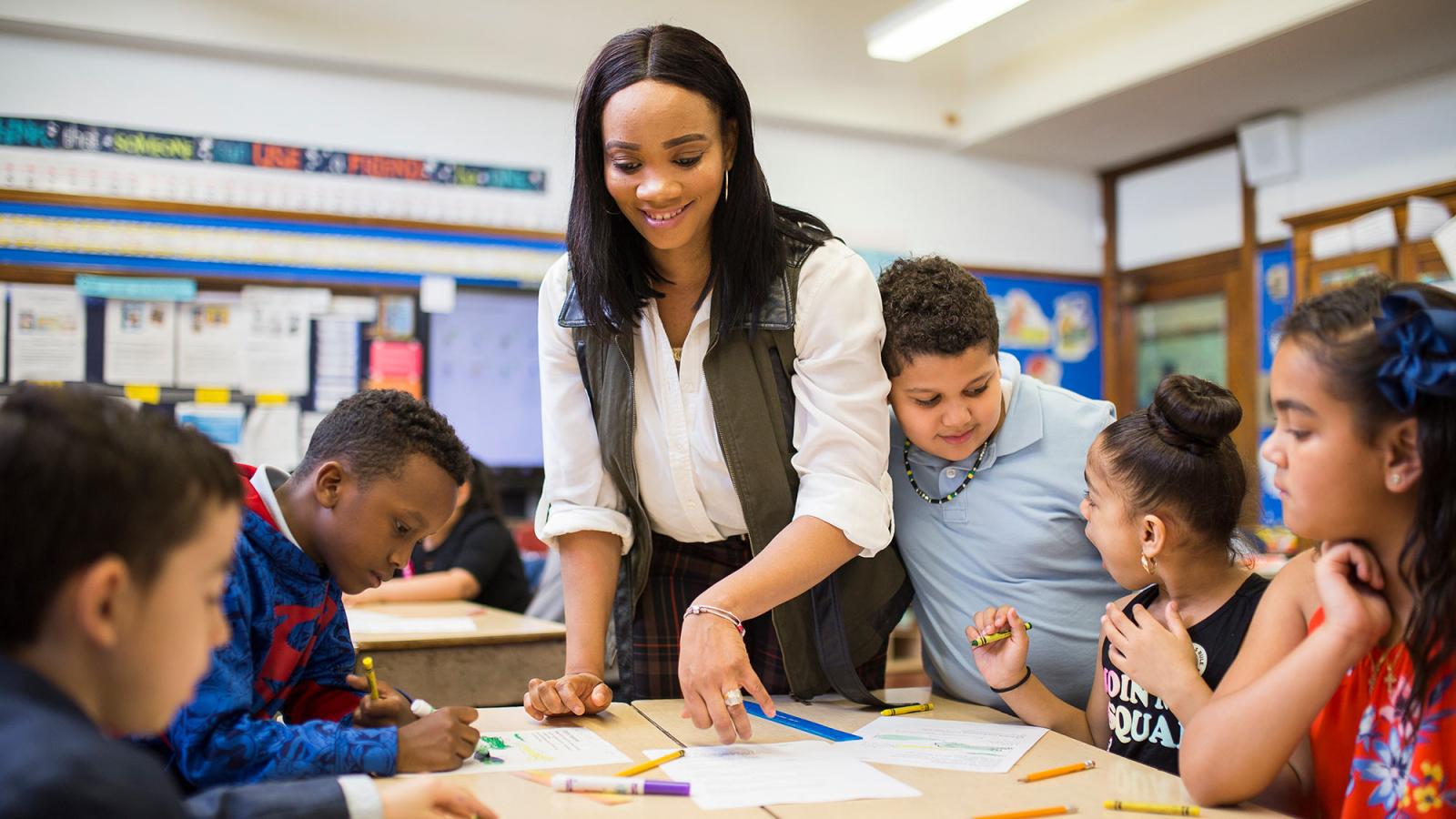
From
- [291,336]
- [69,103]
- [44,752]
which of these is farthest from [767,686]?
[69,103]

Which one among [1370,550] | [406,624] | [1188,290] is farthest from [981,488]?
[1188,290]

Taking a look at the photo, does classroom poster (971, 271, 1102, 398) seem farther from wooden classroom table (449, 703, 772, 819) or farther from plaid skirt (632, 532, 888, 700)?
wooden classroom table (449, 703, 772, 819)

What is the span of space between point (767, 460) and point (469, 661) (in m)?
1.42

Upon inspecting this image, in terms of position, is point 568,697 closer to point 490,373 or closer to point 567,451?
point 567,451

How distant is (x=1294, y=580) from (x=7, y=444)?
1.22 m

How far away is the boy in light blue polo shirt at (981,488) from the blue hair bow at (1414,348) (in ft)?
2.05

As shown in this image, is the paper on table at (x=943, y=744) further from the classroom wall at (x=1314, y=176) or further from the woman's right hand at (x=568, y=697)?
the classroom wall at (x=1314, y=176)

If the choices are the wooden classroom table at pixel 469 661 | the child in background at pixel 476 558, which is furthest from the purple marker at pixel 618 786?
the child in background at pixel 476 558

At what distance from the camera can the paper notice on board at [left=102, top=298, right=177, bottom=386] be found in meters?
4.38

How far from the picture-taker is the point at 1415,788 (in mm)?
1032

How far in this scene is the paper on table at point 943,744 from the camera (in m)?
1.26

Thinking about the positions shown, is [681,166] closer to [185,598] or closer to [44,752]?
[185,598]

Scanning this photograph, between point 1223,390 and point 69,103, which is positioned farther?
point 69,103

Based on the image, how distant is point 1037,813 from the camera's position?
1052 millimetres
